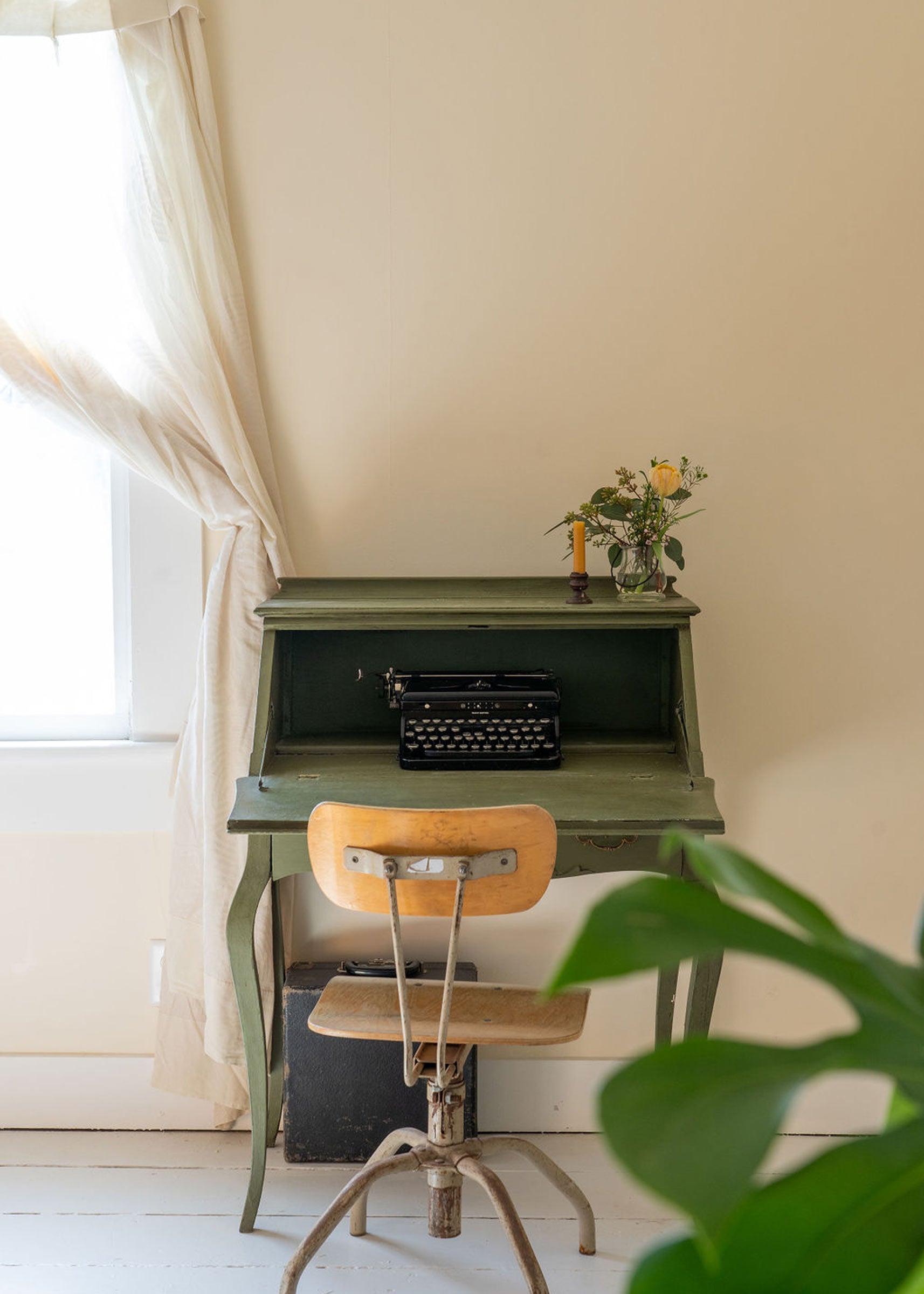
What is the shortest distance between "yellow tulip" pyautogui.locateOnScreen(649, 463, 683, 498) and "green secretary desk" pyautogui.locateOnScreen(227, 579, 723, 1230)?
8.9 inches

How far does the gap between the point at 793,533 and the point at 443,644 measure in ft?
2.70

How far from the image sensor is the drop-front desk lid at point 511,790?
1.90m

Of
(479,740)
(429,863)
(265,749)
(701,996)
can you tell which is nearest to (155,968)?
(265,749)

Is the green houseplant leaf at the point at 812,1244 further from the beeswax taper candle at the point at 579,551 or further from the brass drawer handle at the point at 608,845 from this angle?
the beeswax taper candle at the point at 579,551

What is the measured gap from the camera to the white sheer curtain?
7.74ft

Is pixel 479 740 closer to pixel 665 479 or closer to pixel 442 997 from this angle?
pixel 442 997

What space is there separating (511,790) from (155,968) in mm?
1128

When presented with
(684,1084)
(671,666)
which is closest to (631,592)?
(671,666)

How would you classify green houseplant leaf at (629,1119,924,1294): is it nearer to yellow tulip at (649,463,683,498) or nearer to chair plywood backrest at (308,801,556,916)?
chair plywood backrest at (308,801,556,916)

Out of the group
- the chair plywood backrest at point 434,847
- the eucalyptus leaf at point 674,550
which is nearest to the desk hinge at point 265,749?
the chair plywood backrest at point 434,847

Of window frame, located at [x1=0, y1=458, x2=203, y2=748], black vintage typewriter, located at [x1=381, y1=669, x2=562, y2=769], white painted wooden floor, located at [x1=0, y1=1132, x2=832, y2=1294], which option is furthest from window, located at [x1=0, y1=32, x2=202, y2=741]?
white painted wooden floor, located at [x1=0, y1=1132, x2=832, y2=1294]

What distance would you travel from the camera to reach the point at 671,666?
8.01 feet

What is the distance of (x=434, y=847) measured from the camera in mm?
1779

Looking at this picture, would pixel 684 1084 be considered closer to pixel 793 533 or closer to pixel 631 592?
pixel 631 592
